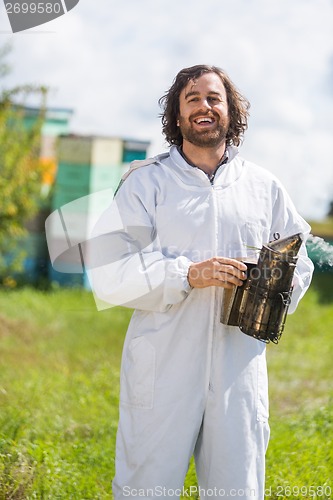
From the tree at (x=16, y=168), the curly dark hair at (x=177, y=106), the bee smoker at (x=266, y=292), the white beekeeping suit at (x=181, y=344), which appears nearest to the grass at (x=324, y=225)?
the tree at (x=16, y=168)

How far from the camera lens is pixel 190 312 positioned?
2.77 m

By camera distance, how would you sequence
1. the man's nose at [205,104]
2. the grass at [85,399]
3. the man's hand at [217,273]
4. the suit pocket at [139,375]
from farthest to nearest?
the grass at [85,399] < the man's nose at [205,104] < the suit pocket at [139,375] < the man's hand at [217,273]

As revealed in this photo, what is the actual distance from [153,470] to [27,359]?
497cm

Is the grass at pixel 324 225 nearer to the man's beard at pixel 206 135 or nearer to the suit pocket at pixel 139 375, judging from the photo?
the man's beard at pixel 206 135

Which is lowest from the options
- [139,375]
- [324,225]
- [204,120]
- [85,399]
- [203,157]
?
[324,225]

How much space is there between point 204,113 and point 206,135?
0.27ft

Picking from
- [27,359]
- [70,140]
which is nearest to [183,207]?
[27,359]

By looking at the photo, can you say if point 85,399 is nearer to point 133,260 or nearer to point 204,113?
point 133,260

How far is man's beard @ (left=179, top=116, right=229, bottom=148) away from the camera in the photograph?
9.39ft

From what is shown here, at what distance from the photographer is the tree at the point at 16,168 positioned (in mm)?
9523

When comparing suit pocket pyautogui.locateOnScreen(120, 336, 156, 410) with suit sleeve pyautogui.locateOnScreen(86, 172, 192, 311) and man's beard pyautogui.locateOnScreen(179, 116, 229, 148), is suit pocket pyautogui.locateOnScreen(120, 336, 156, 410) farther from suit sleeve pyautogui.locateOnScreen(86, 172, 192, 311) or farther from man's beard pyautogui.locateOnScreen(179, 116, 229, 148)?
man's beard pyautogui.locateOnScreen(179, 116, 229, 148)

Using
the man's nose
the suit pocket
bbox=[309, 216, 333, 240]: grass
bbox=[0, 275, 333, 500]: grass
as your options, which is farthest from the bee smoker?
bbox=[309, 216, 333, 240]: grass

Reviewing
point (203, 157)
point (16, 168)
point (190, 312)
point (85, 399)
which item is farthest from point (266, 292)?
point (16, 168)

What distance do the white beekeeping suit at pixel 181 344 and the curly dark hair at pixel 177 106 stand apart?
0.96 feet
